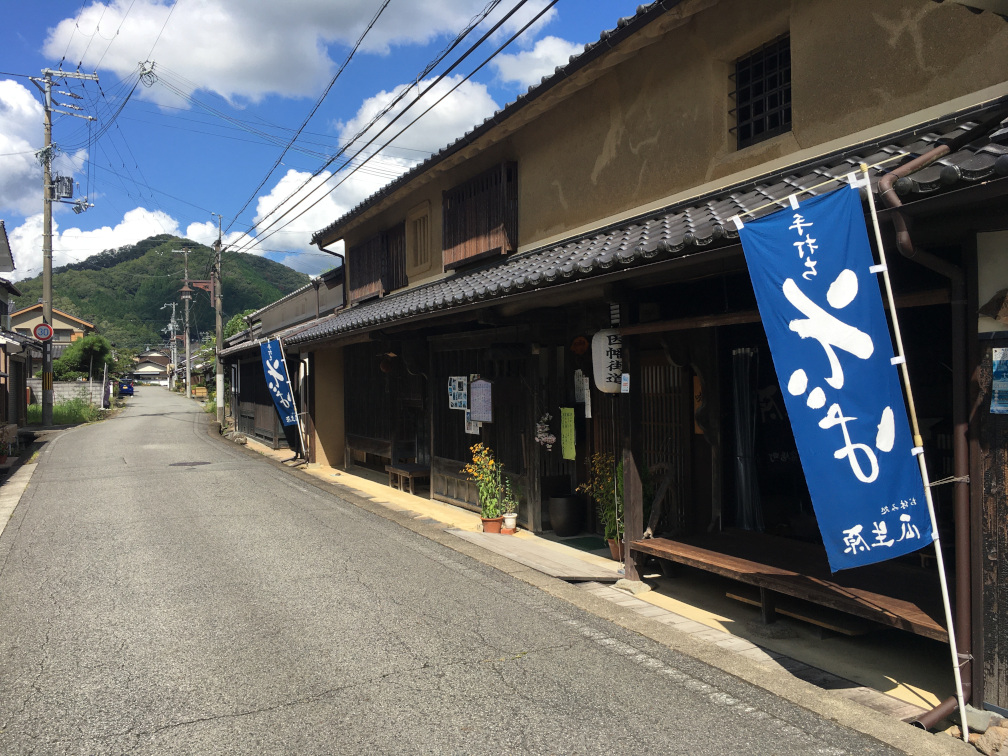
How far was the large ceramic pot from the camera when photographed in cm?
989

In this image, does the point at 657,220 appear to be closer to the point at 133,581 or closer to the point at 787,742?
the point at 787,742

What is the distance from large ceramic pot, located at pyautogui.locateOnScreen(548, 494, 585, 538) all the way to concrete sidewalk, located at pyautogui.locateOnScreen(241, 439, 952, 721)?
718 mm

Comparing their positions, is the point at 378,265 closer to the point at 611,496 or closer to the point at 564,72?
the point at 564,72

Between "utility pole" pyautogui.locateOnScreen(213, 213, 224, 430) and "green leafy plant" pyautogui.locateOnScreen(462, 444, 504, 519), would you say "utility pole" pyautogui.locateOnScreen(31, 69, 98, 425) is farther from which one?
"green leafy plant" pyautogui.locateOnScreen(462, 444, 504, 519)

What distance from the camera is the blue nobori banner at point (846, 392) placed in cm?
423

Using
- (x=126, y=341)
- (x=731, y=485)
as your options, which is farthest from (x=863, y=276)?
(x=126, y=341)

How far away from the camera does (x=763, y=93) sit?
25.3 feet

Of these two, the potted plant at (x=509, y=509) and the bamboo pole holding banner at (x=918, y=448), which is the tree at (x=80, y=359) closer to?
the potted plant at (x=509, y=509)

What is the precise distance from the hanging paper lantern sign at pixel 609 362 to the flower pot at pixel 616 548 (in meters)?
1.86

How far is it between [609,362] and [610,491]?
1.61 meters

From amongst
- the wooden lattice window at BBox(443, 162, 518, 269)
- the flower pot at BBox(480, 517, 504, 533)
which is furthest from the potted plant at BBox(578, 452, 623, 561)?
the wooden lattice window at BBox(443, 162, 518, 269)

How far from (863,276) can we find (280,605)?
5761mm

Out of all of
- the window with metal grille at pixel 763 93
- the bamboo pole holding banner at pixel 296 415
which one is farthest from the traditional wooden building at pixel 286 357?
the window with metal grille at pixel 763 93

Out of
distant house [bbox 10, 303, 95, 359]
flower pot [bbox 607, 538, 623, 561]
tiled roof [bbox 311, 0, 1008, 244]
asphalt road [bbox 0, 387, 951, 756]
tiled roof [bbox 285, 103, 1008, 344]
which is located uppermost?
distant house [bbox 10, 303, 95, 359]
